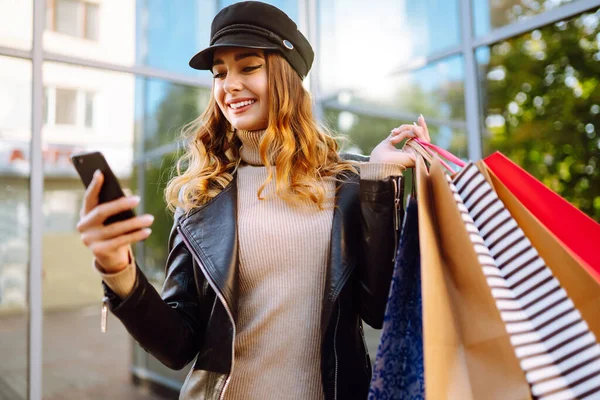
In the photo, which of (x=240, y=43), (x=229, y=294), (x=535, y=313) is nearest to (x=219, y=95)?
(x=240, y=43)

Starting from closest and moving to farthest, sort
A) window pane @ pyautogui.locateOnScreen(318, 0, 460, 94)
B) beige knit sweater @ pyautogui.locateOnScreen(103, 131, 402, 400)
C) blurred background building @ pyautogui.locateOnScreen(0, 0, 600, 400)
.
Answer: beige knit sweater @ pyautogui.locateOnScreen(103, 131, 402, 400) < blurred background building @ pyautogui.locateOnScreen(0, 0, 600, 400) < window pane @ pyautogui.locateOnScreen(318, 0, 460, 94)

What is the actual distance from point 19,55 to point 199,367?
2.93 m

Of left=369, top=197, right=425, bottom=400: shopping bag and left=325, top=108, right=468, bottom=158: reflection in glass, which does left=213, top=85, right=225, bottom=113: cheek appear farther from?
left=325, top=108, right=468, bottom=158: reflection in glass

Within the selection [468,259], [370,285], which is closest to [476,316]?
[468,259]

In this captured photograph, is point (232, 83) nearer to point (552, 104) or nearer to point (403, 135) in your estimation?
point (403, 135)

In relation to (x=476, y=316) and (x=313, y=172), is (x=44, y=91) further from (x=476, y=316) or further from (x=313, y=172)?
(x=476, y=316)

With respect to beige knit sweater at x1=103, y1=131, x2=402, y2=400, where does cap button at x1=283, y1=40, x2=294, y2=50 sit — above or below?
above

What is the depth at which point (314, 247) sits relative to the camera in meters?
1.33

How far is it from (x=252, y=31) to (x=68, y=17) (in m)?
2.89

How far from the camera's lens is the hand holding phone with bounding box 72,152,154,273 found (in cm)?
86

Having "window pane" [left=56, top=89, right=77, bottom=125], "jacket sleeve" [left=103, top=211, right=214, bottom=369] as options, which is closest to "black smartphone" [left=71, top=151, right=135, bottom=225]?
"jacket sleeve" [left=103, top=211, right=214, bottom=369]

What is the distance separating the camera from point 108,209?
853mm

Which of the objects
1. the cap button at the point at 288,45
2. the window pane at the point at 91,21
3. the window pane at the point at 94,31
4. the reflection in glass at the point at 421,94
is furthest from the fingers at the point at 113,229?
the window pane at the point at 91,21

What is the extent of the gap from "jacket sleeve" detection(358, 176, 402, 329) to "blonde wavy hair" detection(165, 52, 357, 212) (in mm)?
235
